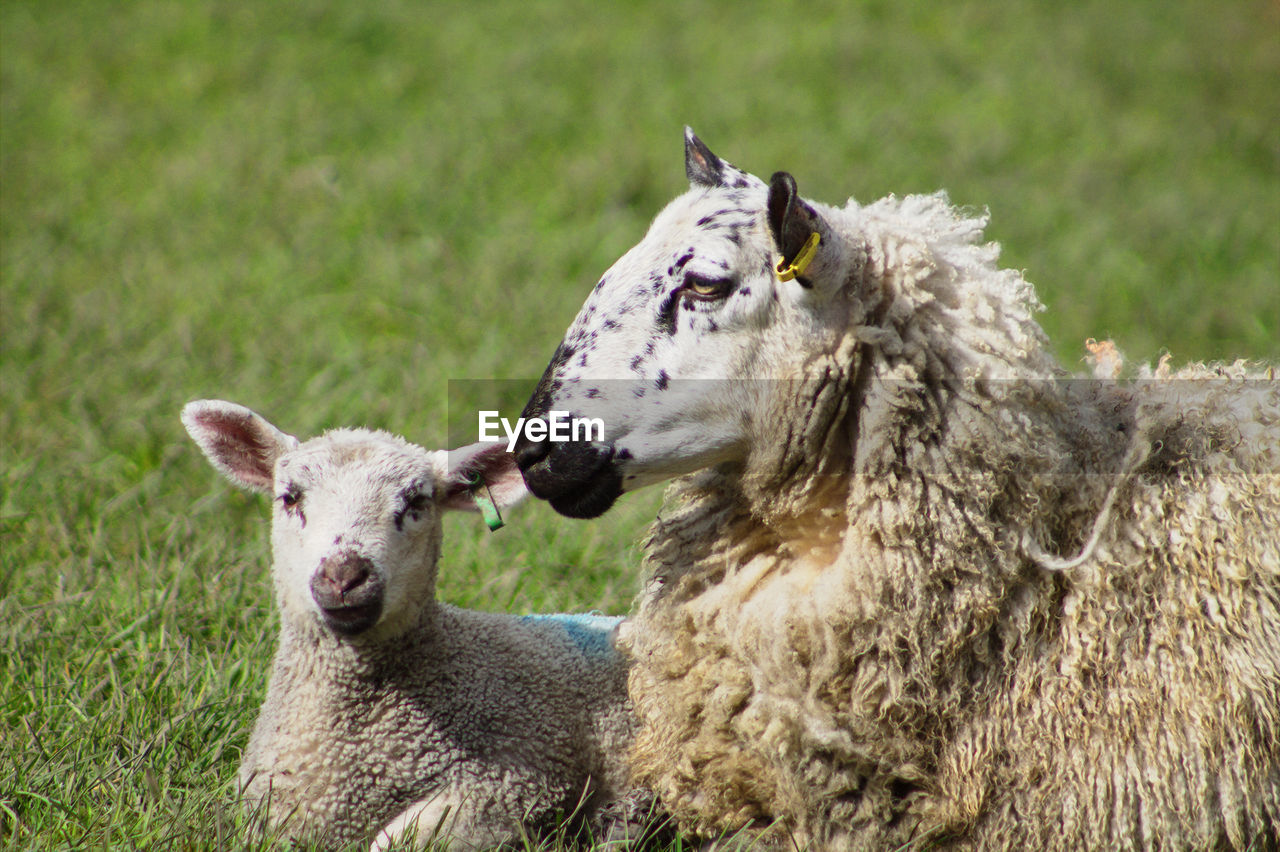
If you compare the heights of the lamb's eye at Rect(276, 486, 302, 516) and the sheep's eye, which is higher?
the sheep's eye

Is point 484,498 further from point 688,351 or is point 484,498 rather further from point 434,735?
point 688,351

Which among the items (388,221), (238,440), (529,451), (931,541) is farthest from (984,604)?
(388,221)

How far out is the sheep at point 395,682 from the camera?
3016mm

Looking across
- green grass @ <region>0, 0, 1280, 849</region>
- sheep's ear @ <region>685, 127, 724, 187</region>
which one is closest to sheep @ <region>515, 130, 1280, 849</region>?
sheep's ear @ <region>685, 127, 724, 187</region>

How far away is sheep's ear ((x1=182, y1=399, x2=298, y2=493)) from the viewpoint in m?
3.33

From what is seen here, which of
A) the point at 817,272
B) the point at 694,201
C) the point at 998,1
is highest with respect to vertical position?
the point at 998,1

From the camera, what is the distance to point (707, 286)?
8.69 feet

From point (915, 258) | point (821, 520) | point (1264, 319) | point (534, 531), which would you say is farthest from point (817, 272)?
point (1264, 319)

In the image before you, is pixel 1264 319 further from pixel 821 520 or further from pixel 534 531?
pixel 821 520

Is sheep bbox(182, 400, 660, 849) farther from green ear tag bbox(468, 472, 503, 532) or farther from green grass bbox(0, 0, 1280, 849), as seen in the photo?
green grass bbox(0, 0, 1280, 849)

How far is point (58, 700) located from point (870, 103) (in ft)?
24.9

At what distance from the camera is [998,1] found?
11.4 m

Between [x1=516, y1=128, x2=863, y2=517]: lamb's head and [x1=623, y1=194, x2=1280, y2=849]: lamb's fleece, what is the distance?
7 centimetres

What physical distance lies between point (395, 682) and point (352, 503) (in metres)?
0.50
